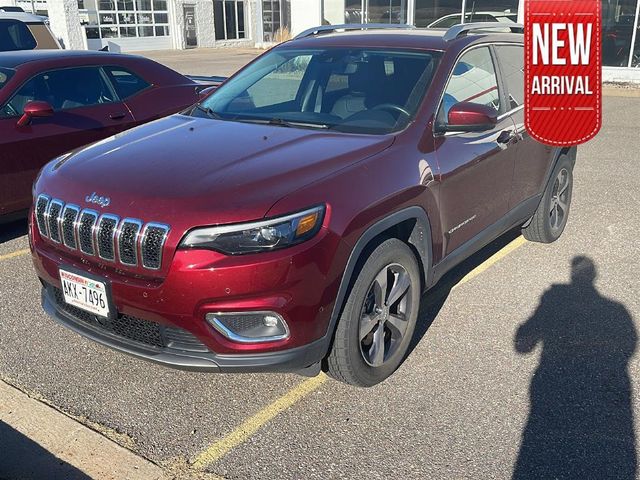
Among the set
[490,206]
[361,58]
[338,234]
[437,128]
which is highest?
[361,58]

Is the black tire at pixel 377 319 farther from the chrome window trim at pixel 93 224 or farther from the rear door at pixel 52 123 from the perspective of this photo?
the rear door at pixel 52 123

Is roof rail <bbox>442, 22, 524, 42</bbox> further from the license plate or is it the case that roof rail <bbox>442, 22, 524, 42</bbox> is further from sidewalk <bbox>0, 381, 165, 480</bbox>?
sidewalk <bbox>0, 381, 165, 480</bbox>

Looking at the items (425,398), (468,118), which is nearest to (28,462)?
(425,398)

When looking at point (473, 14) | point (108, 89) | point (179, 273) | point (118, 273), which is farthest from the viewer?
point (473, 14)

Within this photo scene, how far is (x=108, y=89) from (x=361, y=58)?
318cm

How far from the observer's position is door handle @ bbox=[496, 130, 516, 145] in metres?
4.14

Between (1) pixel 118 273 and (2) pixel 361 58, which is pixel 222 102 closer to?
(2) pixel 361 58

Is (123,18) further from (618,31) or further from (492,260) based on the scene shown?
(492,260)

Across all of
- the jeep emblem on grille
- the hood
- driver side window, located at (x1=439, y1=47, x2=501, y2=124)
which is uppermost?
driver side window, located at (x1=439, y1=47, x2=501, y2=124)

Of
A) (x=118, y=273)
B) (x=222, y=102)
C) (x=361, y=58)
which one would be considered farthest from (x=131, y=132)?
(x=361, y=58)

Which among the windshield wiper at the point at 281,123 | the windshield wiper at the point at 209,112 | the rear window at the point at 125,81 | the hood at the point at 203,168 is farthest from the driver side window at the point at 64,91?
the windshield wiper at the point at 281,123

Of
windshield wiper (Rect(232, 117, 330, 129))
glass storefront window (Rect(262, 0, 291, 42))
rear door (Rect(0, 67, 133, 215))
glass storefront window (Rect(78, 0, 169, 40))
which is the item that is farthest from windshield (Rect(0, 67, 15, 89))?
glass storefront window (Rect(78, 0, 169, 40))

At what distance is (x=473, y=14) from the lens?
62.1 ft

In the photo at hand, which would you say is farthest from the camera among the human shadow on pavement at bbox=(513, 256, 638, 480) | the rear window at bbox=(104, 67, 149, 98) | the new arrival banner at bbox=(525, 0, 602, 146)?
the rear window at bbox=(104, 67, 149, 98)
